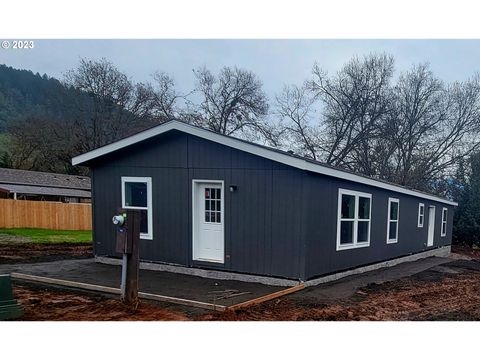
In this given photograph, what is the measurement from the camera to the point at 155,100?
→ 13.5m

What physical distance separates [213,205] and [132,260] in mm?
2449

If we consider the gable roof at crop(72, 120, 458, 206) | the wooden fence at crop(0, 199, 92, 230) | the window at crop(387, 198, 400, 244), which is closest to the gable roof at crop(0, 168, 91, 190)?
the wooden fence at crop(0, 199, 92, 230)

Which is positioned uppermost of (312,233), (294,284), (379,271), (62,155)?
(62,155)

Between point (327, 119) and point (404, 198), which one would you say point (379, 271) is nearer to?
point (404, 198)

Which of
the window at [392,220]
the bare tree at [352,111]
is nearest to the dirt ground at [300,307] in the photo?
the window at [392,220]

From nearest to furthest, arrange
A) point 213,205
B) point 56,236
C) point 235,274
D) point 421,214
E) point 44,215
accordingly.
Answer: point 235,274
point 213,205
point 44,215
point 56,236
point 421,214

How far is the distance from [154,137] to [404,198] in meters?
7.66

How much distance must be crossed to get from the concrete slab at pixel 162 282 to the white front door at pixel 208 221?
0.52 meters

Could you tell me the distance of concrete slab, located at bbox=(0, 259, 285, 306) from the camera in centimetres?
515

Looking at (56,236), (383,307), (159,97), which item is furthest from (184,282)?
(159,97)

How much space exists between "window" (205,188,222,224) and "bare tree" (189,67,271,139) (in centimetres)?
867

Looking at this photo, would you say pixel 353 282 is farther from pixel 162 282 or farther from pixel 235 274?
pixel 162 282

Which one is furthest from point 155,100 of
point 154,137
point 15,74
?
point 154,137

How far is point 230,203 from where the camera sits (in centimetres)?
644
